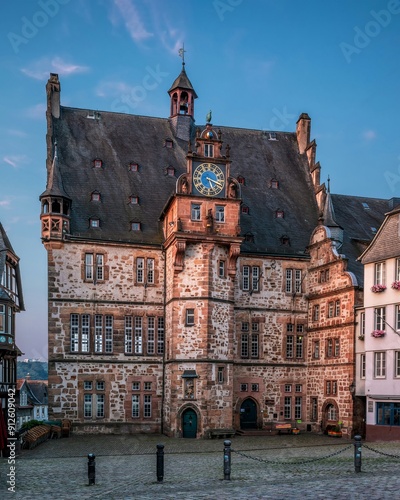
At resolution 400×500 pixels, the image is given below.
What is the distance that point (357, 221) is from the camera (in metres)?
45.6

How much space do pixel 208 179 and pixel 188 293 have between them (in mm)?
6377

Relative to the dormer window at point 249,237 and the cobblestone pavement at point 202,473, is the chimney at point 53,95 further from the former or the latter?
the cobblestone pavement at point 202,473

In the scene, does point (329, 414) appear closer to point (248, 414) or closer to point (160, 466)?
point (248, 414)

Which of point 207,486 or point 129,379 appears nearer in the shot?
point 207,486

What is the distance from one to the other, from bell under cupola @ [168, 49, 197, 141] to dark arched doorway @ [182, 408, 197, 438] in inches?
751

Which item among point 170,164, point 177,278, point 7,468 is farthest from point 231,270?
point 7,468

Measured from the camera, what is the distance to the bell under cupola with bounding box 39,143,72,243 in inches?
1542

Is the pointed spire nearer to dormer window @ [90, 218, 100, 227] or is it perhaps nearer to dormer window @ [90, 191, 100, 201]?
dormer window @ [90, 218, 100, 227]

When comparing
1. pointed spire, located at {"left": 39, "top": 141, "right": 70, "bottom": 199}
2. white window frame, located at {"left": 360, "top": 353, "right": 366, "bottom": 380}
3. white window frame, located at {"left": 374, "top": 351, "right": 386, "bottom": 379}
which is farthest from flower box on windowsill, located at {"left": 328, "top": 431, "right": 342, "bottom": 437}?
pointed spire, located at {"left": 39, "top": 141, "right": 70, "bottom": 199}

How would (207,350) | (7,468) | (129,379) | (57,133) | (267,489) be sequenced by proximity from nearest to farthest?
(267,489) → (7,468) → (207,350) → (129,379) → (57,133)

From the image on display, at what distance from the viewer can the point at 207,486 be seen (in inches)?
719

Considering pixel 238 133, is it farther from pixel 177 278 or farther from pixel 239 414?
pixel 239 414

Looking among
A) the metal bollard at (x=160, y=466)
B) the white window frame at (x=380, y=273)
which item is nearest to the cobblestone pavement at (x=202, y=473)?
the metal bollard at (x=160, y=466)

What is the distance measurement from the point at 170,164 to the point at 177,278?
10.2 metres
